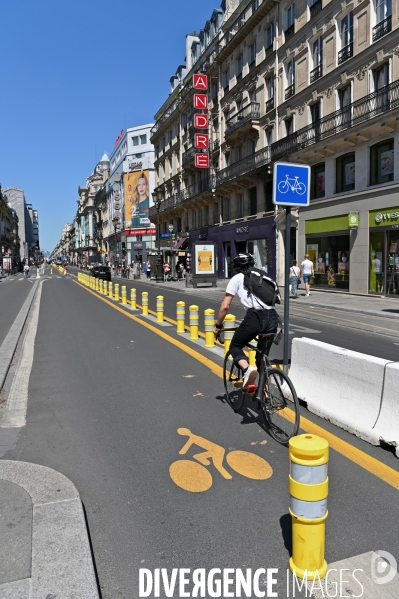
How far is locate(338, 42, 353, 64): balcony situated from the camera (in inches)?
840

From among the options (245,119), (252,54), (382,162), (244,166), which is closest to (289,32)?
(252,54)

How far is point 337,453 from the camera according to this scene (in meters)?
4.17

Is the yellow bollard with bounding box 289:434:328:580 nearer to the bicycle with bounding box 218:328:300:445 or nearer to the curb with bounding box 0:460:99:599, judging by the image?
the curb with bounding box 0:460:99:599

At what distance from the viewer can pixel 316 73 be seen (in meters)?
24.0

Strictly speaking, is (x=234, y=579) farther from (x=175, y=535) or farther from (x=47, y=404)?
(x=47, y=404)

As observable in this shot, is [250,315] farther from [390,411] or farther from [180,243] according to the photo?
[180,243]

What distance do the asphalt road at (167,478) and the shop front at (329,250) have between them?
1667cm

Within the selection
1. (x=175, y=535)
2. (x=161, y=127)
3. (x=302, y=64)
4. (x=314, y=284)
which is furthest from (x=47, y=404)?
(x=161, y=127)

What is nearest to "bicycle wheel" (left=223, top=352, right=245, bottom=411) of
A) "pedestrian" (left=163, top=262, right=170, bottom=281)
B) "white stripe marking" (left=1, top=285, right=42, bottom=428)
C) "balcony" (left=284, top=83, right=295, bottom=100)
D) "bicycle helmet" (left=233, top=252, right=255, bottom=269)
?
"bicycle helmet" (left=233, top=252, right=255, bottom=269)

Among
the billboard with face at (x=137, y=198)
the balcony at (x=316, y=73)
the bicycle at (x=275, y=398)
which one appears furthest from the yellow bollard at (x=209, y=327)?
the billboard with face at (x=137, y=198)

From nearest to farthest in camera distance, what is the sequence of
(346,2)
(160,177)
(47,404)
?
(47,404), (346,2), (160,177)

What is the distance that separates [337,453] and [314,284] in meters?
21.6

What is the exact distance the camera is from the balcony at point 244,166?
29.4 m

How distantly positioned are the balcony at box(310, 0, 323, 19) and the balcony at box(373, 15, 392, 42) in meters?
4.71
